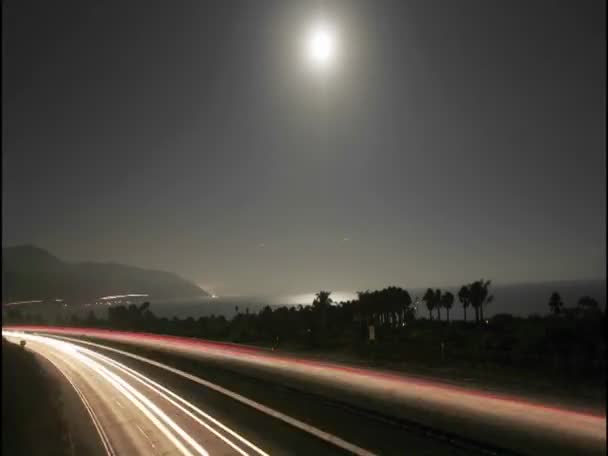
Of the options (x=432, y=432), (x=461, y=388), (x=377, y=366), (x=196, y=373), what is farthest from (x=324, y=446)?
(x=196, y=373)

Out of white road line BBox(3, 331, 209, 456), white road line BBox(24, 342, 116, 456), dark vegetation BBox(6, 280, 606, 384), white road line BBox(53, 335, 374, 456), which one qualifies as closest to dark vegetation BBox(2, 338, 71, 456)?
white road line BBox(24, 342, 116, 456)

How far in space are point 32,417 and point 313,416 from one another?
12.2 meters

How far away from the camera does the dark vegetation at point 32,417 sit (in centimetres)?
1348

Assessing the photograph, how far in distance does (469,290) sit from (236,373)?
2384 inches

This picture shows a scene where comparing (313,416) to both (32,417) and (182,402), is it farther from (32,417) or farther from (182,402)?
(32,417)

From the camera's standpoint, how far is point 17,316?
97.6m

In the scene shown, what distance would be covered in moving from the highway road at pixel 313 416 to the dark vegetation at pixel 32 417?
4.04 feet

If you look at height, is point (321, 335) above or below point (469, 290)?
below

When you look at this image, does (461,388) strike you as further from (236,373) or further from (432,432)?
(236,373)

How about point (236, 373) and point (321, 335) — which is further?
point (321, 335)

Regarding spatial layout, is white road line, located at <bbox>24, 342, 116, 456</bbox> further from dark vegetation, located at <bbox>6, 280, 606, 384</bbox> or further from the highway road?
dark vegetation, located at <bbox>6, 280, 606, 384</bbox>

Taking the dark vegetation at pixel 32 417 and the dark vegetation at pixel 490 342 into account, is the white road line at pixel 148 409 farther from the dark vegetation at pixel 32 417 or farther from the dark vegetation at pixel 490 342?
the dark vegetation at pixel 490 342


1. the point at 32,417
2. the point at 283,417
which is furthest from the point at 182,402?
the point at 32,417

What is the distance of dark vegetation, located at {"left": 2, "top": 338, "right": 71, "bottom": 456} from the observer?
1348 centimetres
